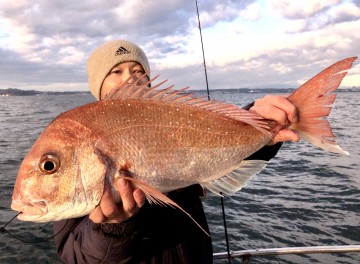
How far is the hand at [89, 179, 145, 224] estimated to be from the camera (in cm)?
221

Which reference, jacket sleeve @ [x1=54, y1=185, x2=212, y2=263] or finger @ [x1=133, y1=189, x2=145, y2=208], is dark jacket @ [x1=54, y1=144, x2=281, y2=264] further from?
finger @ [x1=133, y1=189, x2=145, y2=208]

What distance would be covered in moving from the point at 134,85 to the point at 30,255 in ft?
22.3

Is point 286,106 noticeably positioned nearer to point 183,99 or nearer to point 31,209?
point 183,99

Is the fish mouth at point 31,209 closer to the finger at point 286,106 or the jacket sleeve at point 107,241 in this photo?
the jacket sleeve at point 107,241

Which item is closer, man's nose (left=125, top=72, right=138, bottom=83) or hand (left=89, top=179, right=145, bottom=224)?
hand (left=89, top=179, right=145, bottom=224)

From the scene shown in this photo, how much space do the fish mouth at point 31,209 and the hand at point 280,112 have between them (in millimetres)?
1708

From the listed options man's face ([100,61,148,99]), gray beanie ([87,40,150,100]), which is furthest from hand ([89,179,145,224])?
gray beanie ([87,40,150,100])

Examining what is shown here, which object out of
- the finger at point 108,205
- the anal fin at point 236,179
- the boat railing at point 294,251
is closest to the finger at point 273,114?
the anal fin at point 236,179

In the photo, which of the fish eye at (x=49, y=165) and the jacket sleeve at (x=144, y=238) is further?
the jacket sleeve at (x=144, y=238)

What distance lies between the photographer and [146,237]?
8.63 ft

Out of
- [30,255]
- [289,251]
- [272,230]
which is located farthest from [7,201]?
[289,251]

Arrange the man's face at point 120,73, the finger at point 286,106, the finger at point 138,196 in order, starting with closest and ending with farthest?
the finger at point 138,196, the finger at point 286,106, the man's face at point 120,73

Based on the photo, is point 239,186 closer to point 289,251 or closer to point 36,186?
point 36,186

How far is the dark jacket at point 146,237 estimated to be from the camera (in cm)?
249
